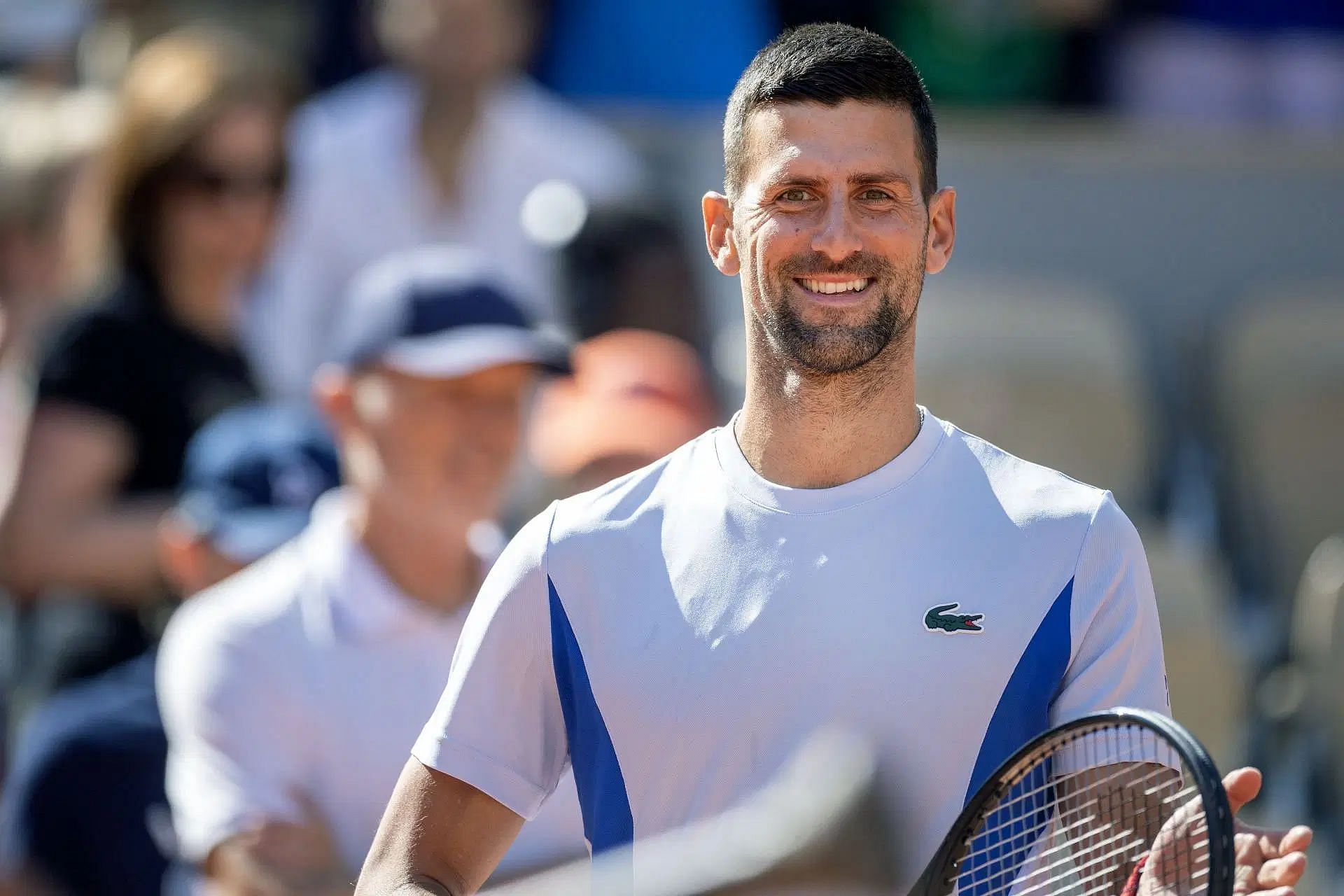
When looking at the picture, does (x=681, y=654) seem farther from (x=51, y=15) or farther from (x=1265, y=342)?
(x=51, y=15)

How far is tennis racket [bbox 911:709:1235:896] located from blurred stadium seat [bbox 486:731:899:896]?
0.12 meters

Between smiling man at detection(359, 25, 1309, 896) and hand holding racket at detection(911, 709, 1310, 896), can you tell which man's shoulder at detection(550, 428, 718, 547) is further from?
hand holding racket at detection(911, 709, 1310, 896)

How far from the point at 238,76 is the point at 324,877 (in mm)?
2092

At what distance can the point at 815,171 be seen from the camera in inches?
82.9

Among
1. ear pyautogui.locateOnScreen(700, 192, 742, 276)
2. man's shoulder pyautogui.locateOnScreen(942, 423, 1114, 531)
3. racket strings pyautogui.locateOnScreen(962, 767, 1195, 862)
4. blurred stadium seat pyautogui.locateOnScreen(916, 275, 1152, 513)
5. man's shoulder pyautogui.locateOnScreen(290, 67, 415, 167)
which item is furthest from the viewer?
man's shoulder pyautogui.locateOnScreen(290, 67, 415, 167)

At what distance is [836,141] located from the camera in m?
2.11

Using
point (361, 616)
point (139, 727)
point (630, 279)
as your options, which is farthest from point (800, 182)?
point (630, 279)

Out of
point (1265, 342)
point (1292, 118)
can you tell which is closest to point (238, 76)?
point (1265, 342)

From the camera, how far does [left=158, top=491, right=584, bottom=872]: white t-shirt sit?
346cm

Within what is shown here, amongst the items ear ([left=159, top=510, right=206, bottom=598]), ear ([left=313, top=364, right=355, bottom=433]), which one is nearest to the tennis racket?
ear ([left=313, top=364, right=355, bottom=433])

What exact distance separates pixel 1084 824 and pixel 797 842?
1.58 ft

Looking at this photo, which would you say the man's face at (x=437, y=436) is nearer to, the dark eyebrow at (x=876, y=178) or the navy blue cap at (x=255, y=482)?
the navy blue cap at (x=255, y=482)

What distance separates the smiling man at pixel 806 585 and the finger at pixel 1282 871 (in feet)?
0.75

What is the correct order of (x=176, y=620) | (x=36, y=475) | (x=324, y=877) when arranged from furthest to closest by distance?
1. (x=36, y=475)
2. (x=176, y=620)
3. (x=324, y=877)
